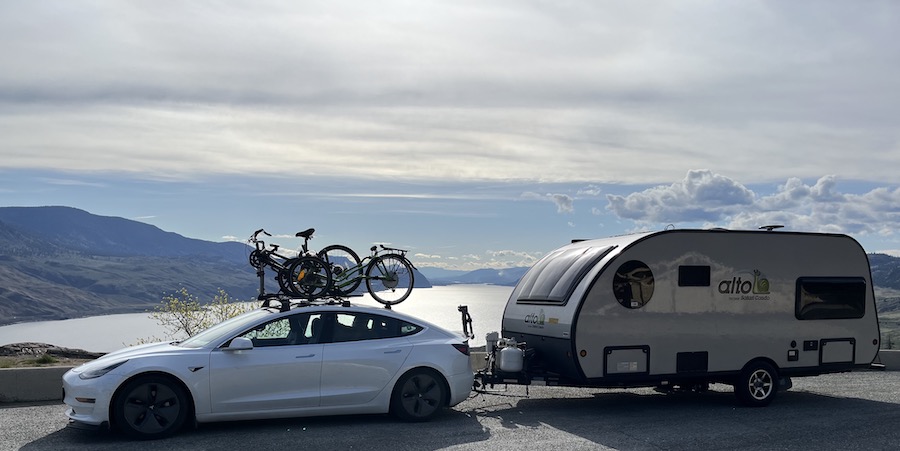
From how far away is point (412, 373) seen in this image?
10008 mm

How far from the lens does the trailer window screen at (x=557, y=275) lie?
11.1m

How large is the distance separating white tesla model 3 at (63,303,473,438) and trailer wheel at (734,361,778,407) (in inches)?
164

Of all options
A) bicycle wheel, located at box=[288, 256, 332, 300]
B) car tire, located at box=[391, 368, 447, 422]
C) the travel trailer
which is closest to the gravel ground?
car tire, located at box=[391, 368, 447, 422]

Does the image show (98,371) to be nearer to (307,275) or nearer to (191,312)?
(307,275)

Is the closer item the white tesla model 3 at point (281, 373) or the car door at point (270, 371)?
the white tesla model 3 at point (281, 373)

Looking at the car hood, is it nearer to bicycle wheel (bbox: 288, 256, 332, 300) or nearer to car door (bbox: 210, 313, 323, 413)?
car door (bbox: 210, 313, 323, 413)

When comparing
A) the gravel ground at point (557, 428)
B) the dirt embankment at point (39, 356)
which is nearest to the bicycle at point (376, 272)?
the gravel ground at point (557, 428)

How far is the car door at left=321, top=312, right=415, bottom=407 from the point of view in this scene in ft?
31.6

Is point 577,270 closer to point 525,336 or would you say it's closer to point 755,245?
point 525,336

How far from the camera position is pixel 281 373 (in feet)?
30.8

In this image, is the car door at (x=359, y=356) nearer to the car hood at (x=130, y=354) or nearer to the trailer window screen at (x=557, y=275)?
the car hood at (x=130, y=354)

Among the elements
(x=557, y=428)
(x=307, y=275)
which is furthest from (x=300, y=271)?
(x=557, y=428)

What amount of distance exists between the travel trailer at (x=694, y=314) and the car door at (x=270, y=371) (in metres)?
2.83

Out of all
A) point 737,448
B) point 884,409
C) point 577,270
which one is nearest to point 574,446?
point 737,448
